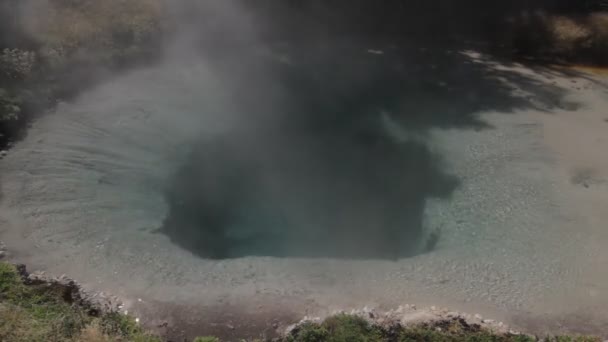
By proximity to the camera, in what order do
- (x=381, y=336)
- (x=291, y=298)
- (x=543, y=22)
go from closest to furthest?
(x=381, y=336)
(x=291, y=298)
(x=543, y=22)

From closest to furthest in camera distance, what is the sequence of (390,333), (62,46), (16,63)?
(390,333) < (16,63) < (62,46)

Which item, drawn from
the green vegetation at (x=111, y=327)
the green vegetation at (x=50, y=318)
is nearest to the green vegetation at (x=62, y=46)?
the green vegetation at (x=50, y=318)

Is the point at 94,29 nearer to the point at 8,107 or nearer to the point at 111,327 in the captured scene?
the point at 8,107

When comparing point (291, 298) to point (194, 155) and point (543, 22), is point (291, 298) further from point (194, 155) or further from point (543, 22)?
point (543, 22)

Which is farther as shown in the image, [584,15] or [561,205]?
[584,15]

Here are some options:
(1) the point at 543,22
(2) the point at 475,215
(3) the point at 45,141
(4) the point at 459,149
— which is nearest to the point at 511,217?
(2) the point at 475,215

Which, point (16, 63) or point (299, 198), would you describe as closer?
point (299, 198)

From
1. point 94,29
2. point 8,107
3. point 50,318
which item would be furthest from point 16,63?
point 50,318

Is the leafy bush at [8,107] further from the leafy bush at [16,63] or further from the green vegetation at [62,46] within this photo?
the leafy bush at [16,63]
